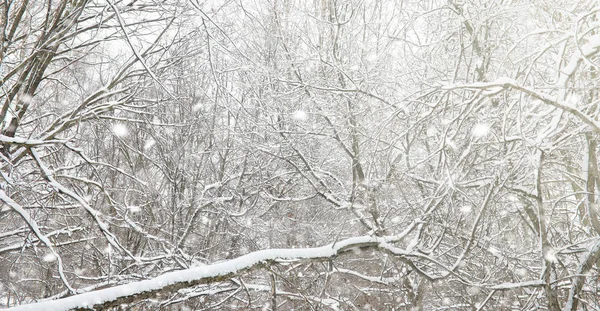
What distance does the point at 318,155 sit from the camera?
7738 millimetres

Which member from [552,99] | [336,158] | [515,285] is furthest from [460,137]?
[336,158]

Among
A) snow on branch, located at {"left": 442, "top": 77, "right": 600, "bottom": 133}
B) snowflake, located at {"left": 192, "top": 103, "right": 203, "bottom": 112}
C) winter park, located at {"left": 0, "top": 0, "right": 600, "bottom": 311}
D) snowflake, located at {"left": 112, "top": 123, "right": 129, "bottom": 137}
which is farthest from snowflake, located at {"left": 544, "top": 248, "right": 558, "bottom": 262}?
snowflake, located at {"left": 112, "top": 123, "right": 129, "bottom": 137}

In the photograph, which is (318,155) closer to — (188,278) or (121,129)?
(121,129)

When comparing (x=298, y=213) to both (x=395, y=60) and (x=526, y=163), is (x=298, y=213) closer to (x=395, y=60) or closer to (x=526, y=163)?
(x=395, y=60)

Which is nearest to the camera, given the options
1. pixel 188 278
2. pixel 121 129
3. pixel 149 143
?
pixel 188 278

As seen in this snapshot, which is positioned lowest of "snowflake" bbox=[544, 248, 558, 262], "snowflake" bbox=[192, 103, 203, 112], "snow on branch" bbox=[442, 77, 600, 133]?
"snowflake" bbox=[544, 248, 558, 262]

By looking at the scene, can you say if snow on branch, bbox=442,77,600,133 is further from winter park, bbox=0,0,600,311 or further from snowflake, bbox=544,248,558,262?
snowflake, bbox=544,248,558,262

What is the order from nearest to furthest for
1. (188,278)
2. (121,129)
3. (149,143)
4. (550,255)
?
(188,278) → (550,255) → (121,129) → (149,143)

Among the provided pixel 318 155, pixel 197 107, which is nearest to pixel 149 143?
pixel 197 107

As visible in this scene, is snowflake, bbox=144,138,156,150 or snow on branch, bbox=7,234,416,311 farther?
snowflake, bbox=144,138,156,150

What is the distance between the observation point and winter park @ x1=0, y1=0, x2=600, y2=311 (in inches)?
137

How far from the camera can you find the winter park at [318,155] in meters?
3.48

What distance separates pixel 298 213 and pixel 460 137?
5618 mm

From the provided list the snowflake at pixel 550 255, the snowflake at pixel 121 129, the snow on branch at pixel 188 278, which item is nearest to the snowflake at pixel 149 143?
the snowflake at pixel 121 129
